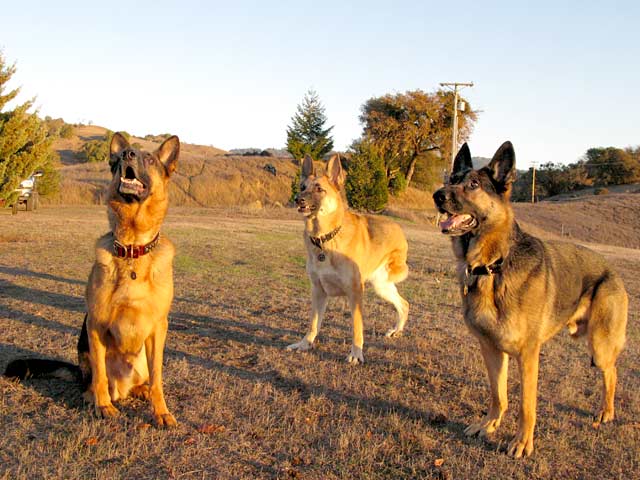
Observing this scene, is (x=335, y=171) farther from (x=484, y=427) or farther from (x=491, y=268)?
(x=484, y=427)

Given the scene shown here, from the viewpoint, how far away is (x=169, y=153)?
14.5ft

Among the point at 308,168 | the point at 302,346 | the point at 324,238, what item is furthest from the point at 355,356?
the point at 308,168

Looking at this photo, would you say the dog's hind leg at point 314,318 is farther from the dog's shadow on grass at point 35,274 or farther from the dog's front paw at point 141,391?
the dog's shadow on grass at point 35,274

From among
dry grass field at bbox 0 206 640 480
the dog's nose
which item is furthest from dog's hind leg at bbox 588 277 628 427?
the dog's nose

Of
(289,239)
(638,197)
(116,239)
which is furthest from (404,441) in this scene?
(638,197)

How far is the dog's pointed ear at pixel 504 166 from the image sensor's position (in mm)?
3871

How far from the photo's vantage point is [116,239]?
399 cm

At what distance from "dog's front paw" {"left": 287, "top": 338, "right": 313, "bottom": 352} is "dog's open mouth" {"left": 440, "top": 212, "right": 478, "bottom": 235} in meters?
2.74

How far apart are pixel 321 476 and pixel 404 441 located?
2.65ft

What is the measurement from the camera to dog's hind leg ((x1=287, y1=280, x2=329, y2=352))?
599 cm

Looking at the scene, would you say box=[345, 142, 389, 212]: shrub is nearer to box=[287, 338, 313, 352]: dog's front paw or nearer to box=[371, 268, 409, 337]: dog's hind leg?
box=[371, 268, 409, 337]: dog's hind leg

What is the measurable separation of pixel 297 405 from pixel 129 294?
5.59 ft

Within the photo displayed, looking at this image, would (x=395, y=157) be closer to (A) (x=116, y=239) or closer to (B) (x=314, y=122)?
(B) (x=314, y=122)

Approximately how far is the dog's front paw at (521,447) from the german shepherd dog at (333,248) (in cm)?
216
